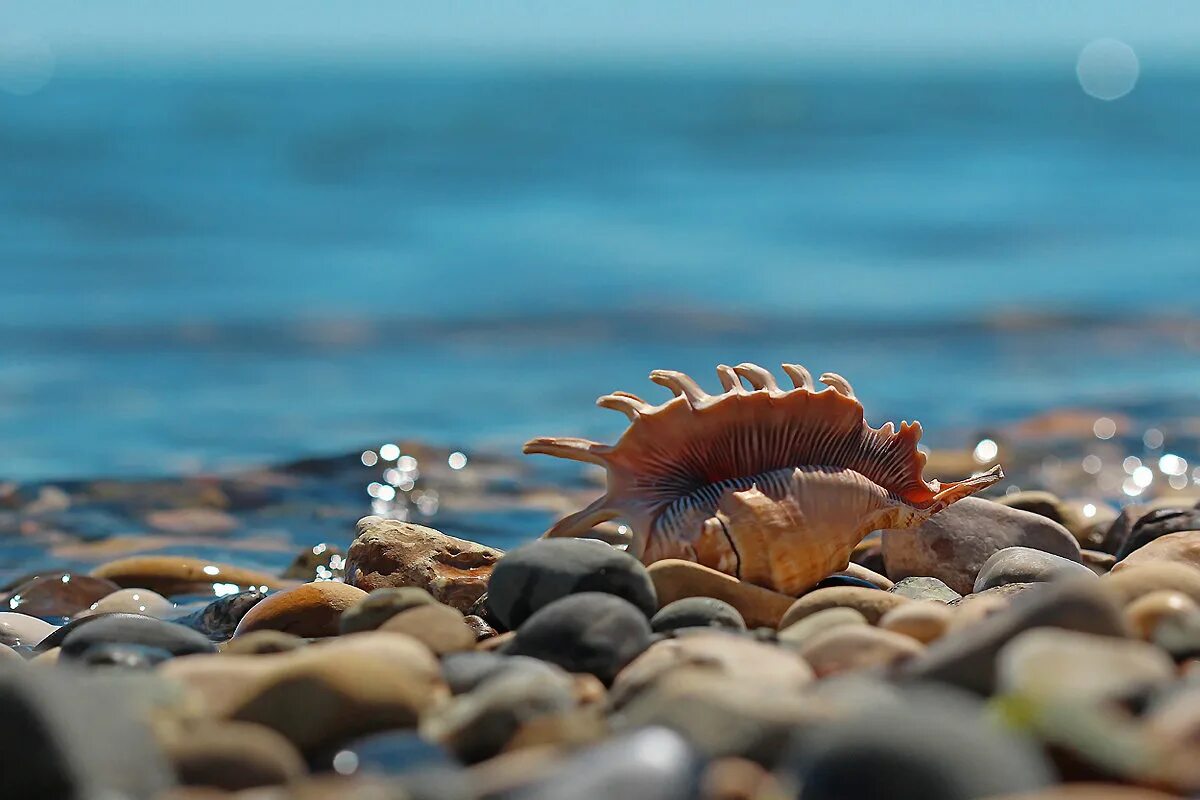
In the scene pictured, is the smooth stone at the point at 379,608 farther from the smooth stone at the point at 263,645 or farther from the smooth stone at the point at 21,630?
the smooth stone at the point at 21,630

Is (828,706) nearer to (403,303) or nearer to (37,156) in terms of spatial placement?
(403,303)

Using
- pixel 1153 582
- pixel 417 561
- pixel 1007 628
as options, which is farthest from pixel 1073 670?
pixel 417 561

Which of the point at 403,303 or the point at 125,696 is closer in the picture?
the point at 125,696

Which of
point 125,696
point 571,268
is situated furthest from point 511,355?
point 125,696

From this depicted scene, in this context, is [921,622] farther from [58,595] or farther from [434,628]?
[58,595]

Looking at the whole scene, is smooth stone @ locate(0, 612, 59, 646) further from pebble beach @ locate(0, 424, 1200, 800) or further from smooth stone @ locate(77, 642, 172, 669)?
smooth stone @ locate(77, 642, 172, 669)

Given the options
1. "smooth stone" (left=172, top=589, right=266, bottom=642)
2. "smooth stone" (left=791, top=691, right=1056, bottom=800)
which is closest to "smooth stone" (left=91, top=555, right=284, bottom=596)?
"smooth stone" (left=172, top=589, right=266, bottom=642)

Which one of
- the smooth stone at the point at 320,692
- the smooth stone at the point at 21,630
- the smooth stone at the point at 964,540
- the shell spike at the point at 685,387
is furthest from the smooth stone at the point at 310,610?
the smooth stone at the point at 964,540
